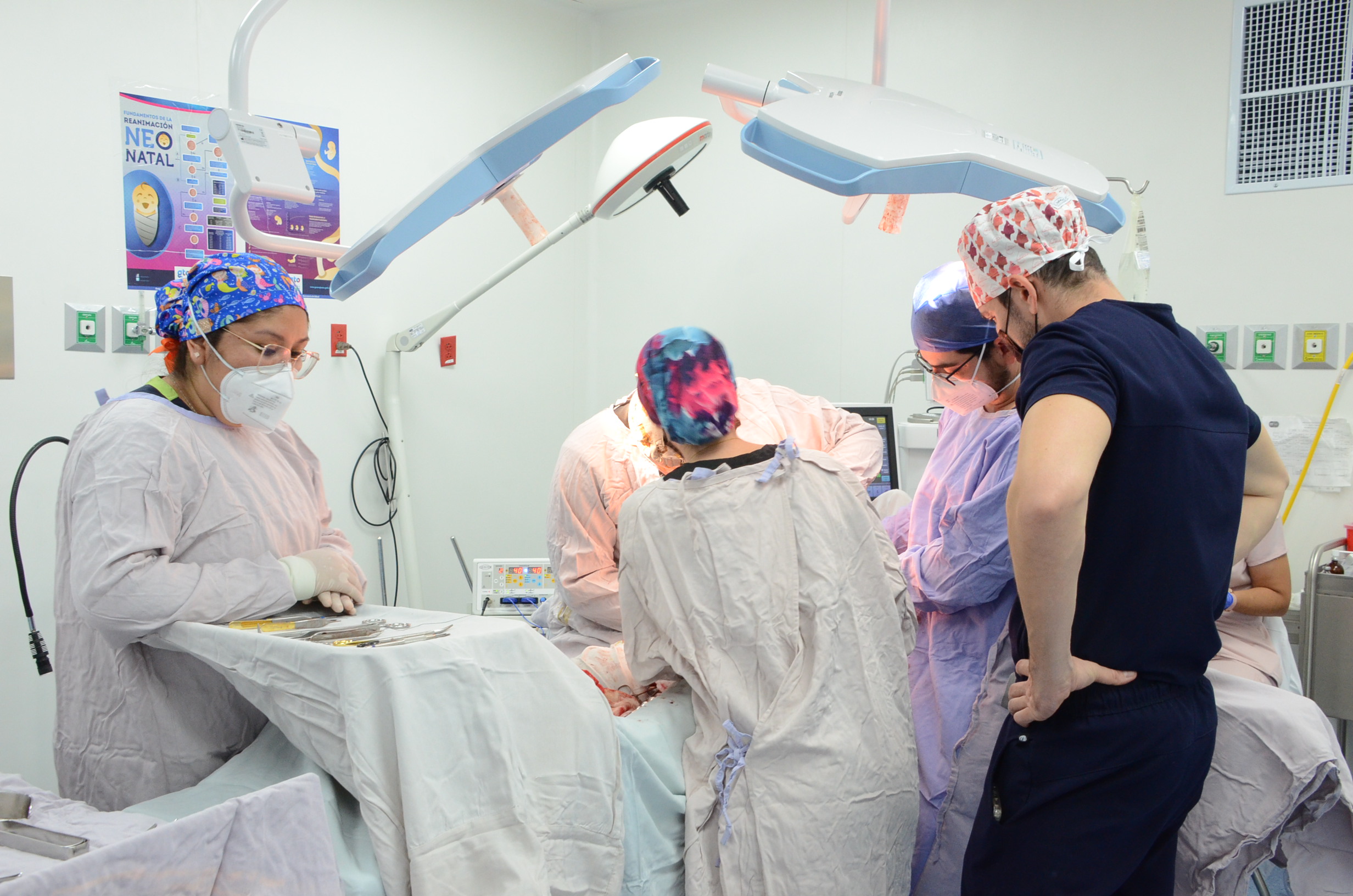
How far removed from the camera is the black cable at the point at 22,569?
206 cm

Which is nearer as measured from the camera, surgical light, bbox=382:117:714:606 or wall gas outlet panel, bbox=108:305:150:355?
surgical light, bbox=382:117:714:606

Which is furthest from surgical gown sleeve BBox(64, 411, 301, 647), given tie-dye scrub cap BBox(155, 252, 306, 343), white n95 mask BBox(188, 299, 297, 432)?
tie-dye scrub cap BBox(155, 252, 306, 343)

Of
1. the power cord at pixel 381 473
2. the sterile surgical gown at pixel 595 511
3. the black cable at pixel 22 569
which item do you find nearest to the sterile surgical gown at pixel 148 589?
the black cable at pixel 22 569

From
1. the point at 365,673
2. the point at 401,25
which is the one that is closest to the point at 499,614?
the point at 365,673

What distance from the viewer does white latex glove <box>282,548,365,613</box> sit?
1584 mm

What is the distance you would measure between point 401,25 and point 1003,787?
3.59 metres

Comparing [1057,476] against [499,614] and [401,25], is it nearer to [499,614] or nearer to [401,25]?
[499,614]

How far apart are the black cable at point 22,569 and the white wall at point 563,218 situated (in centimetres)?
7

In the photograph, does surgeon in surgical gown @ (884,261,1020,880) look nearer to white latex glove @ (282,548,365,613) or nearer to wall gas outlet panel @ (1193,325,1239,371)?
white latex glove @ (282,548,365,613)

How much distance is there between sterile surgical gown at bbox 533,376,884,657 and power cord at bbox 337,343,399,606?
1.54 metres

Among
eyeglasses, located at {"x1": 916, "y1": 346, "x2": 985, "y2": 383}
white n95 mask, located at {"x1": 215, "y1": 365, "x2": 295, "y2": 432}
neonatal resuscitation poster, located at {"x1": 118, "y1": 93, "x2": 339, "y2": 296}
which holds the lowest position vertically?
white n95 mask, located at {"x1": 215, "y1": 365, "x2": 295, "y2": 432}

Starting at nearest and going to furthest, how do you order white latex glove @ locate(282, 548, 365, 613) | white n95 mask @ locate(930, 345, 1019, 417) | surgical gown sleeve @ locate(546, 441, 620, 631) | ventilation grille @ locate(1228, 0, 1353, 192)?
white latex glove @ locate(282, 548, 365, 613), white n95 mask @ locate(930, 345, 1019, 417), surgical gown sleeve @ locate(546, 441, 620, 631), ventilation grille @ locate(1228, 0, 1353, 192)

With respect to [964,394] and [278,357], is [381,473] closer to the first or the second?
[278,357]

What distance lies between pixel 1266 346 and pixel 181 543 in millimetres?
3258
